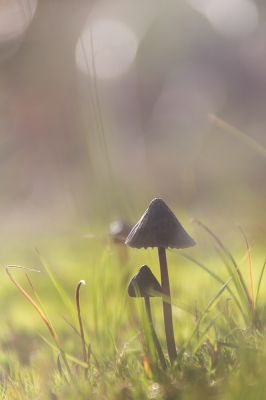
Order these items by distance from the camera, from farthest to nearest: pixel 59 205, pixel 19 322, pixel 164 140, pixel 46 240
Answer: pixel 164 140 → pixel 59 205 → pixel 46 240 → pixel 19 322

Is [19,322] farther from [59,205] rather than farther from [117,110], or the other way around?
[117,110]

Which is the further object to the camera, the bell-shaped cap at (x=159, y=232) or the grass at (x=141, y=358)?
the bell-shaped cap at (x=159, y=232)

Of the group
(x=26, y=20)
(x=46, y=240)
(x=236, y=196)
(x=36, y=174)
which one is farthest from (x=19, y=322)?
(x=36, y=174)

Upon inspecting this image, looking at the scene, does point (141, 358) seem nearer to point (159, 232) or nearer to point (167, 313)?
point (167, 313)

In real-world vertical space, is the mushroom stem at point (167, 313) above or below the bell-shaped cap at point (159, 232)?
below

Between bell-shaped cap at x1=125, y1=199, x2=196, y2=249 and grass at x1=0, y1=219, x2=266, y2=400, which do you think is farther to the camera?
bell-shaped cap at x1=125, y1=199, x2=196, y2=249

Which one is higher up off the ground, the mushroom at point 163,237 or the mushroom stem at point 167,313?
the mushroom at point 163,237

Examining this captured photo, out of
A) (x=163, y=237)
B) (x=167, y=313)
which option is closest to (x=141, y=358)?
(x=167, y=313)
